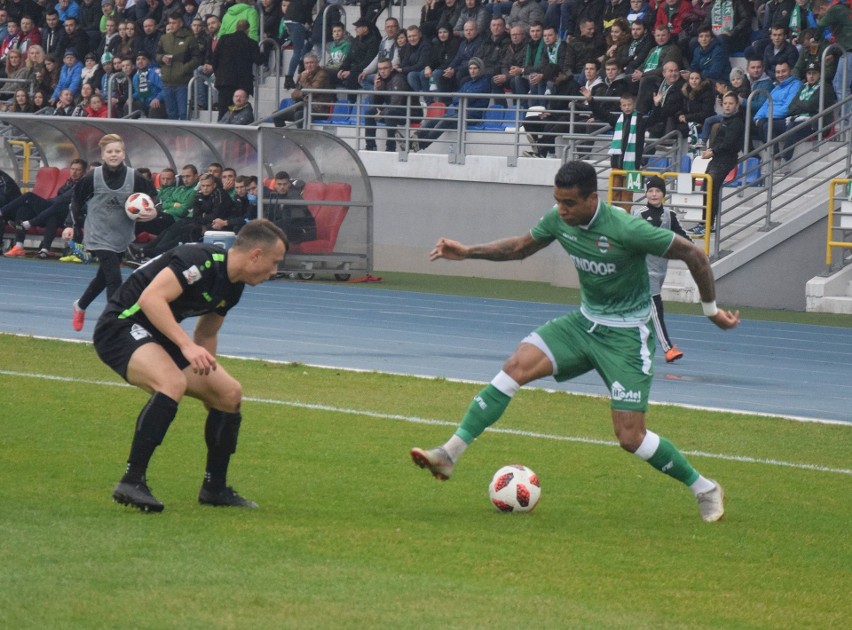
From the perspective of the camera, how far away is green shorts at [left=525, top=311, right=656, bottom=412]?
7773 mm

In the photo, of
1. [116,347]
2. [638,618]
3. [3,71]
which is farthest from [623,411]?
[3,71]

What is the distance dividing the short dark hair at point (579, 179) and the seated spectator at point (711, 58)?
16.7m

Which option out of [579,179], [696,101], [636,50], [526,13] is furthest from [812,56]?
[579,179]

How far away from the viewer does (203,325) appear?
766 cm

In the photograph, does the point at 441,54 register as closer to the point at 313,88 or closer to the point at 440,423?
the point at 313,88

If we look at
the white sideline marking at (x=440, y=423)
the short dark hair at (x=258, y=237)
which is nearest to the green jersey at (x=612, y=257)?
the short dark hair at (x=258, y=237)

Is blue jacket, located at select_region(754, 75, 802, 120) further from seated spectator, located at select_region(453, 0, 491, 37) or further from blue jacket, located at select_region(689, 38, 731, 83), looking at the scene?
seated spectator, located at select_region(453, 0, 491, 37)

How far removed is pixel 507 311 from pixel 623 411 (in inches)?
495

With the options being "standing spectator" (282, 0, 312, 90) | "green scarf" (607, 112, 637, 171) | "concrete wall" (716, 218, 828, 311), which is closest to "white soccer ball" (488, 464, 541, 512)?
"concrete wall" (716, 218, 828, 311)

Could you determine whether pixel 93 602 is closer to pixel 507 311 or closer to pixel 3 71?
pixel 507 311

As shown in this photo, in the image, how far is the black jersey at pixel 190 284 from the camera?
7.25 metres

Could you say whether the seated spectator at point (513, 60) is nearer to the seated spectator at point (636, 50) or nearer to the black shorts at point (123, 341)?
the seated spectator at point (636, 50)

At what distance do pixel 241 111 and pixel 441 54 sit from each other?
13.0ft

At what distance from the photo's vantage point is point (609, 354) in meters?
7.85
